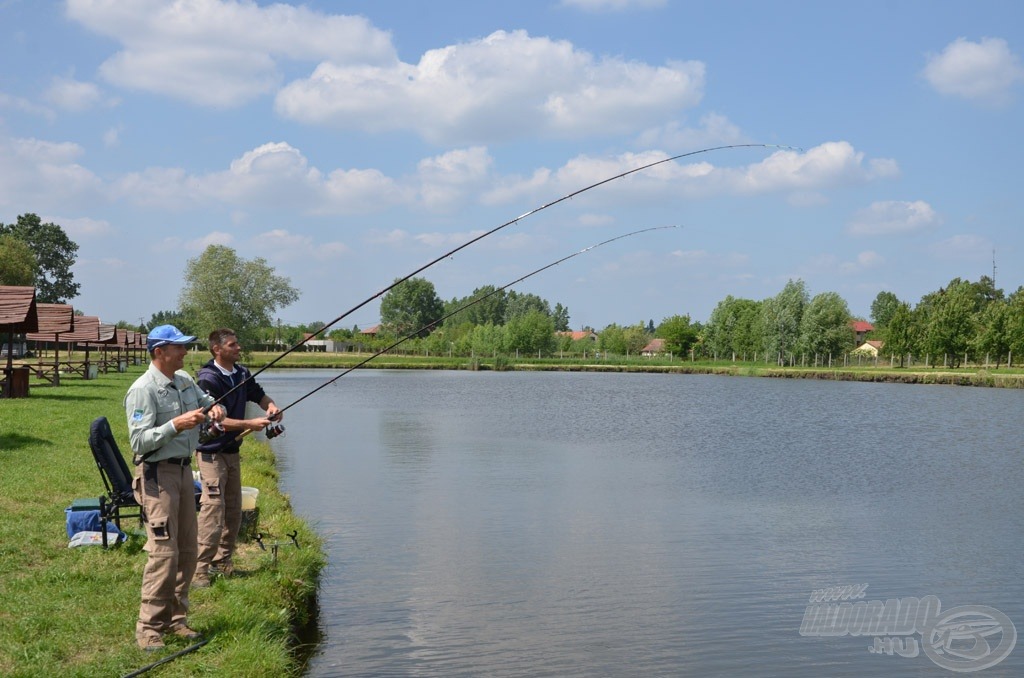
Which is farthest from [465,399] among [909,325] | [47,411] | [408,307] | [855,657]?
[408,307]

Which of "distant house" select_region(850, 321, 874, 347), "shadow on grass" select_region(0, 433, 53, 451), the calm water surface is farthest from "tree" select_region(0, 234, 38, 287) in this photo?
"distant house" select_region(850, 321, 874, 347)

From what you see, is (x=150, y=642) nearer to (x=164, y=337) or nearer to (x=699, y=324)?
(x=164, y=337)

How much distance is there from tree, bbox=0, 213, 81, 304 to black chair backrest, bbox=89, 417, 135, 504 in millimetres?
130683

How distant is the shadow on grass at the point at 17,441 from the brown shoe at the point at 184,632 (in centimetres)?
986

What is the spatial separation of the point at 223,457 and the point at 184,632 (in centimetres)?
166

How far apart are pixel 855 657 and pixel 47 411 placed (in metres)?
19.6

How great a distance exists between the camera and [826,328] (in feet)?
307

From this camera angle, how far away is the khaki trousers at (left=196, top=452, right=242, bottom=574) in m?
7.70

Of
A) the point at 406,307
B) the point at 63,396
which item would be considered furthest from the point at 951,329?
the point at 406,307

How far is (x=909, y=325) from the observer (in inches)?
3497

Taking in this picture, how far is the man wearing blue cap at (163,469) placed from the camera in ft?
20.1

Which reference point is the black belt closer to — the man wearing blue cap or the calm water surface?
the man wearing blue cap

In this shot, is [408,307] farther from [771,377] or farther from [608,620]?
[608,620]

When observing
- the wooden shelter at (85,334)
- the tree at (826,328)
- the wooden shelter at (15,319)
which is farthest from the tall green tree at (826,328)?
the wooden shelter at (15,319)
